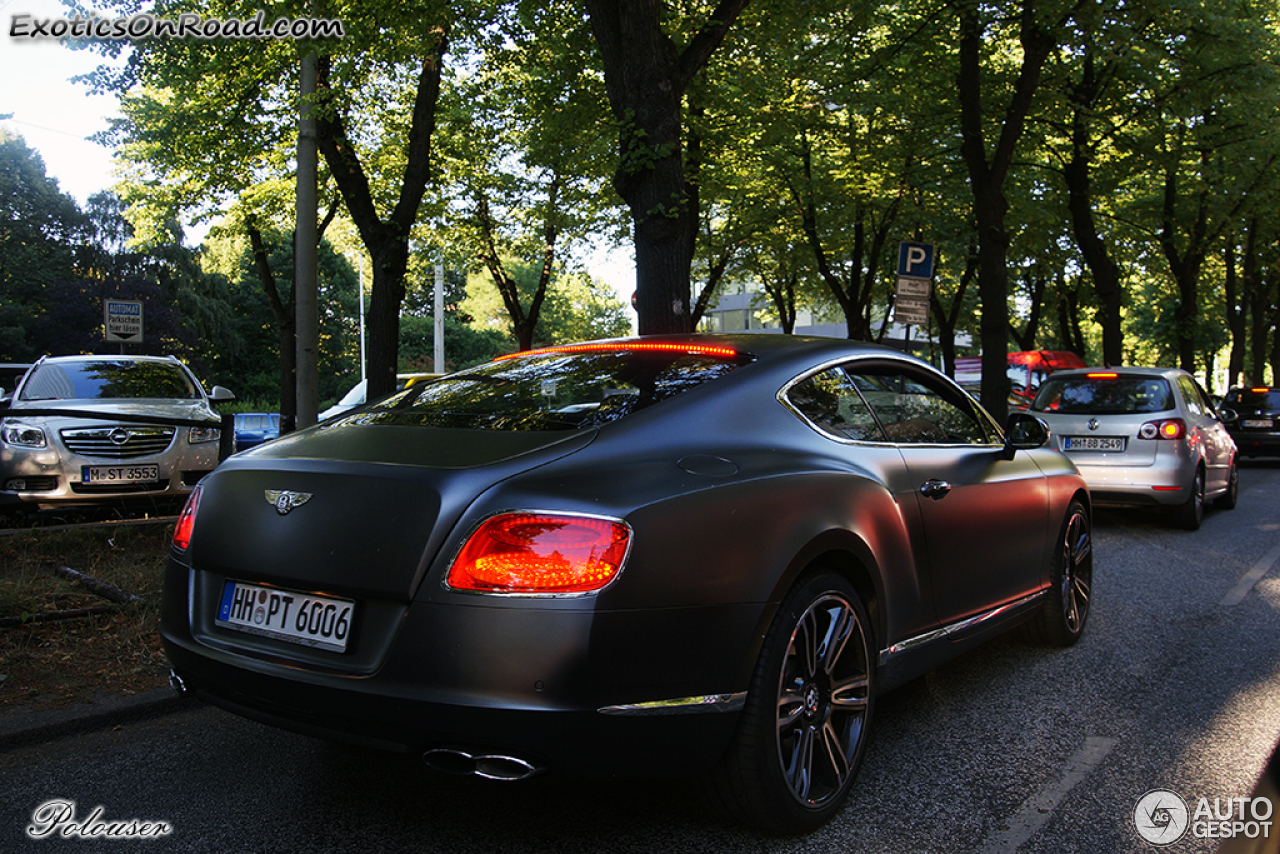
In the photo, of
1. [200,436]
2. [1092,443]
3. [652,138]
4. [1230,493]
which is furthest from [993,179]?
[200,436]

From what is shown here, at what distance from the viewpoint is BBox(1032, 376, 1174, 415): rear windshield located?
33.0 ft

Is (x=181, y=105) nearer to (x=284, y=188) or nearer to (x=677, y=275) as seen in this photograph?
(x=284, y=188)

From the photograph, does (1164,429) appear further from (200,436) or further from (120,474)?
(120,474)

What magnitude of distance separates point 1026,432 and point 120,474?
7.76 metres

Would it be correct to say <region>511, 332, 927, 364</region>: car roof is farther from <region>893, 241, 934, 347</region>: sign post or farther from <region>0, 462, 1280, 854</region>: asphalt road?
<region>893, 241, 934, 347</region>: sign post

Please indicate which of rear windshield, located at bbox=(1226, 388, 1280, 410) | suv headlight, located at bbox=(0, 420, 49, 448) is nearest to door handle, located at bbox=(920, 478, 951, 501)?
suv headlight, located at bbox=(0, 420, 49, 448)

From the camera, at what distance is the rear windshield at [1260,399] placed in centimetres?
1947

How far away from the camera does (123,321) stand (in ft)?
50.9

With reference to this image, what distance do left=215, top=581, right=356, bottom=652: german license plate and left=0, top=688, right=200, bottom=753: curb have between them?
146cm

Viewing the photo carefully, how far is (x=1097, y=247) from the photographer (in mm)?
19078

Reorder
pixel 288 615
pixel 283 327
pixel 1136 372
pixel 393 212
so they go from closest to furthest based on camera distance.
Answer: pixel 288 615
pixel 1136 372
pixel 393 212
pixel 283 327

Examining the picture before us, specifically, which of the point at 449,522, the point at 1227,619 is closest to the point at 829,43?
the point at 1227,619

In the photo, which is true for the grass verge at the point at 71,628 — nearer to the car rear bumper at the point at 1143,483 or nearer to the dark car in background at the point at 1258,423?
the car rear bumper at the point at 1143,483

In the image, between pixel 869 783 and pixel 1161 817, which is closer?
pixel 1161 817
